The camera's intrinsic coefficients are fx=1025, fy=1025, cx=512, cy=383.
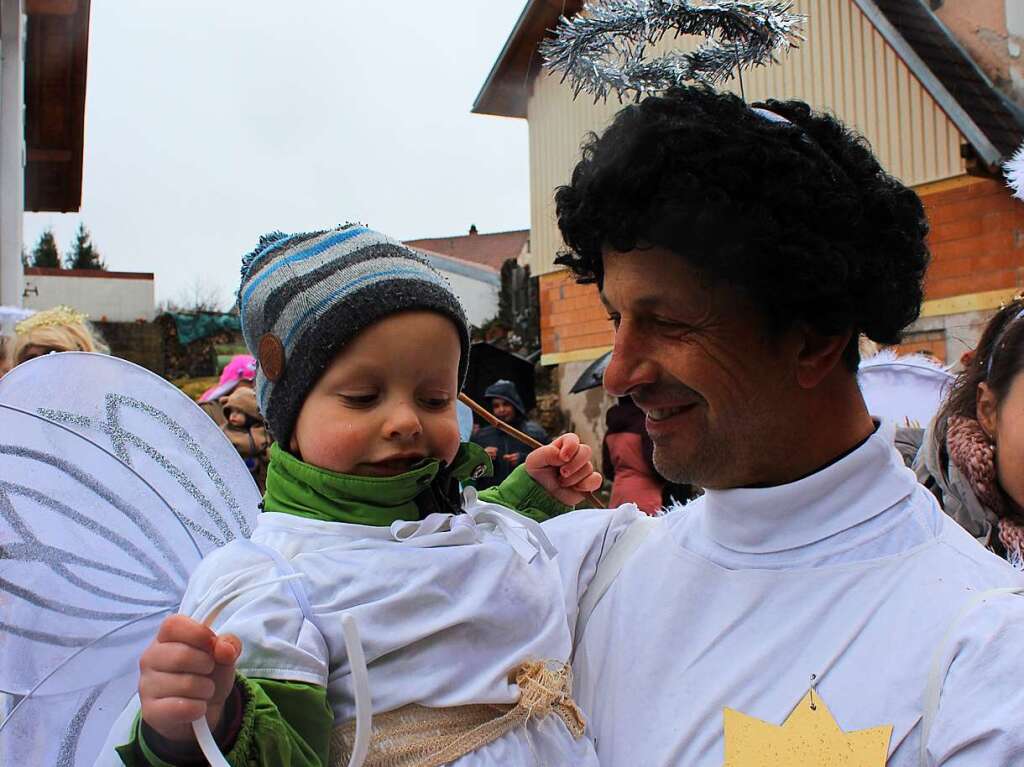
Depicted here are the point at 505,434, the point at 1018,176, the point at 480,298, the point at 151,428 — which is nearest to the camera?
the point at 151,428

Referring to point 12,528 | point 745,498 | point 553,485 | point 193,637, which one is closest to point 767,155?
point 745,498

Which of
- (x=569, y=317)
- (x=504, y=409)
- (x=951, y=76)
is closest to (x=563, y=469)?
(x=504, y=409)

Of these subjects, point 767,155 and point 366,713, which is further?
point 767,155

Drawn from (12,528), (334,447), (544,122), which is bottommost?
(12,528)

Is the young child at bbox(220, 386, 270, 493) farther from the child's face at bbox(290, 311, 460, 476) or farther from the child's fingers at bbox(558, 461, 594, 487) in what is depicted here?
the child's face at bbox(290, 311, 460, 476)

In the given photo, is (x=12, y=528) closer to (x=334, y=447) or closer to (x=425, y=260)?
(x=334, y=447)

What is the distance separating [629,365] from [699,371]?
106 millimetres

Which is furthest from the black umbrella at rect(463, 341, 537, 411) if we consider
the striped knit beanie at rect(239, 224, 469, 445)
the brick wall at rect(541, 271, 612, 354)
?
the striped knit beanie at rect(239, 224, 469, 445)

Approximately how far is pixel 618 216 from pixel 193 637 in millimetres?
832

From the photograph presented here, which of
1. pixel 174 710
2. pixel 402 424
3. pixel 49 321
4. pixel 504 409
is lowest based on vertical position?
pixel 174 710

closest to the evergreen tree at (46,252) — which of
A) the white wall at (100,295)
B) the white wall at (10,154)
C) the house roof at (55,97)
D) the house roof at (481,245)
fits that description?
the house roof at (481,245)

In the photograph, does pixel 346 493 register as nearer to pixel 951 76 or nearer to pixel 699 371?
pixel 699 371

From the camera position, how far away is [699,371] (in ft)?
4.88

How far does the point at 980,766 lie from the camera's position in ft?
3.62
